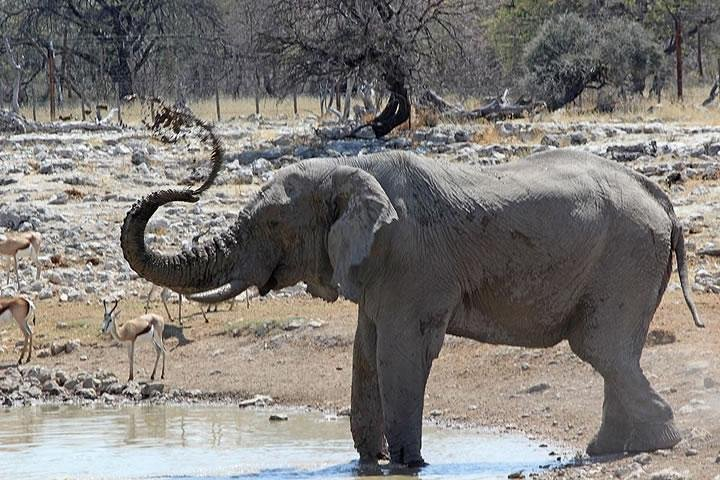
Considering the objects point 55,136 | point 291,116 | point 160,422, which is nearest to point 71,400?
point 160,422

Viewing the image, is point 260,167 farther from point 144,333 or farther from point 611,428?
point 611,428

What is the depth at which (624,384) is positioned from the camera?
30.5 feet

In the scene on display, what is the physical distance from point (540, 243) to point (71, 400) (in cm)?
636

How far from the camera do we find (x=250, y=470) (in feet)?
33.2

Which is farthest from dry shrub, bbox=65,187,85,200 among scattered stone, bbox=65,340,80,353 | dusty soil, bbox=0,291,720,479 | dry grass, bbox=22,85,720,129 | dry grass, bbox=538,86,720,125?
dry grass, bbox=538,86,720,125

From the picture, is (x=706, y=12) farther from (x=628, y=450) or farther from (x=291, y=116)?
(x=628, y=450)

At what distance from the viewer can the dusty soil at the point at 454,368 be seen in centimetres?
1045

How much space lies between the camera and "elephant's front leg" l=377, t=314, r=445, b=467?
895cm

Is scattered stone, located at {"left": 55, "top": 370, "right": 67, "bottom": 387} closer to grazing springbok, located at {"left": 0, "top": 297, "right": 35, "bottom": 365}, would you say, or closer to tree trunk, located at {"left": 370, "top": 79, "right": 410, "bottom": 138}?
grazing springbok, located at {"left": 0, "top": 297, "right": 35, "bottom": 365}

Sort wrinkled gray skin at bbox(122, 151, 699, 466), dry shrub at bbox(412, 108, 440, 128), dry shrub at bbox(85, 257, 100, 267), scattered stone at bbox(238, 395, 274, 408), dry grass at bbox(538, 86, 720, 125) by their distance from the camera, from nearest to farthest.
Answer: wrinkled gray skin at bbox(122, 151, 699, 466) → scattered stone at bbox(238, 395, 274, 408) → dry shrub at bbox(85, 257, 100, 267) → dry grass at bbox(538, 86, 720, 125) → dry shrub at bbox(412, 108, 440, 128)

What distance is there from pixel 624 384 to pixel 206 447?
3.51 meters

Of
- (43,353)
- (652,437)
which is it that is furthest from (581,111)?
(652,437)

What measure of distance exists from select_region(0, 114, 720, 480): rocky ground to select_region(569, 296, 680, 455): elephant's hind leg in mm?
208

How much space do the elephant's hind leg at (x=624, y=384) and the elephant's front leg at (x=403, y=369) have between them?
0.99 meters
